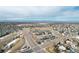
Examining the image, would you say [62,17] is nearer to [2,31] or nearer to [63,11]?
[63,11]

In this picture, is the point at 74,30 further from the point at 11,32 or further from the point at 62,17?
the point at 11,32

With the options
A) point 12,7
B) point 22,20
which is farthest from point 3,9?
point 22,20

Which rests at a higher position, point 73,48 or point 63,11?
point 63,11

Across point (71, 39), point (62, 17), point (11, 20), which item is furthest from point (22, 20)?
point (71, 39)

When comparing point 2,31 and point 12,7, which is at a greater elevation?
point 12,7
